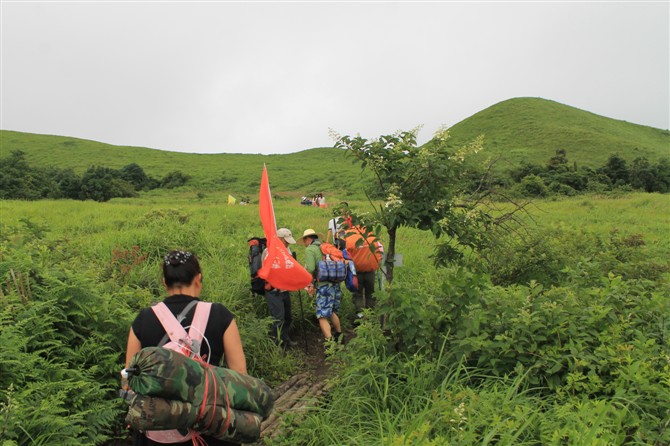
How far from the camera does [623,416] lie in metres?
2.59

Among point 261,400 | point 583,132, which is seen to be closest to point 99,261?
point 261,400

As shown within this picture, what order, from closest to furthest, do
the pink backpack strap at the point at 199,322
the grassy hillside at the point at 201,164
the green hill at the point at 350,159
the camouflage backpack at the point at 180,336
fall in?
the camouflage backpack at the point at 180,336, the pink backpack strap at the point at 199,322, the grassy hillside at the point at 201,164, the green hill at the point at 350,159

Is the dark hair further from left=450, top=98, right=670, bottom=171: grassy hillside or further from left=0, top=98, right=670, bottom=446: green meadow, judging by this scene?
left=450, top=98, right=670, bottom=171: grassy hillside

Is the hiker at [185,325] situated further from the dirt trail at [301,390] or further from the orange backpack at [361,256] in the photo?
the orange backpack at [361,256]

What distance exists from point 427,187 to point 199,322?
2451 mm

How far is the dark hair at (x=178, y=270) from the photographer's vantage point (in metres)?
2.53

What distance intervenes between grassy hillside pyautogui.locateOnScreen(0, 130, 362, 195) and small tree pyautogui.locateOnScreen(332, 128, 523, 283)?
108 feet

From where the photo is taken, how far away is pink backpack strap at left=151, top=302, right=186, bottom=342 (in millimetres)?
2408

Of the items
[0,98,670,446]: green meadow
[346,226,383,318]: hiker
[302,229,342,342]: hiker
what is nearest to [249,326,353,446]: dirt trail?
[0,98,670,446]: green meadow

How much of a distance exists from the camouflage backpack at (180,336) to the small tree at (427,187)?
2.08 m

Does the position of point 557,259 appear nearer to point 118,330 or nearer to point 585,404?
point 585,404

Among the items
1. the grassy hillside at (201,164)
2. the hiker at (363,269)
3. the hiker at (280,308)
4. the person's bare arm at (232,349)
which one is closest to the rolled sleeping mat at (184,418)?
the person's bare arm at (232,349)

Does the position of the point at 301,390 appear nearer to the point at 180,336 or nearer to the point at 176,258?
the point at 180,336

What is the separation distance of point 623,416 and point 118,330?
4314 millimetres
